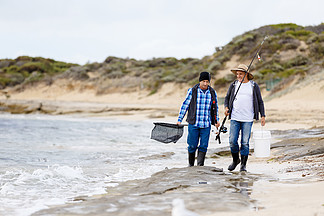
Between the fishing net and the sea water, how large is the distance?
69cm

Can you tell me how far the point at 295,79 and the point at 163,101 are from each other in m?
12.2

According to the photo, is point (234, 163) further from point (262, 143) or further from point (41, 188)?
point (41, 188)

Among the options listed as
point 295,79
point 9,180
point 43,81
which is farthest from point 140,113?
point 43,81

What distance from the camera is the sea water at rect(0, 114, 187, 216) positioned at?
17.2ft

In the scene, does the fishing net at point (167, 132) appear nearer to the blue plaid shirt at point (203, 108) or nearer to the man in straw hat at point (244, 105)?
the blue plaid shirt at point (203, 108)

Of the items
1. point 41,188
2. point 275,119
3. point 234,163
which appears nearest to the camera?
point 41,188

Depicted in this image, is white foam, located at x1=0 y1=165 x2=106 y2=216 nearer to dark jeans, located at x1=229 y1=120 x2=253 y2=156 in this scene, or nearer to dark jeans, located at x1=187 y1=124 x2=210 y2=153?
dark jeans, located at x1=187 y1=124 x2=210 y2=153

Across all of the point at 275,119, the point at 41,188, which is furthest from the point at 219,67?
the point at 41,188

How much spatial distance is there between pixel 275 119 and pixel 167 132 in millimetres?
11206

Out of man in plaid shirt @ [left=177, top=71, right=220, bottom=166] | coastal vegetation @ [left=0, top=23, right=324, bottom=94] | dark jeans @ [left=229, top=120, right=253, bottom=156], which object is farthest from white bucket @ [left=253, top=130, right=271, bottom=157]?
coastal vegetation @ [left=0, top=23, right=324, bottom=94]

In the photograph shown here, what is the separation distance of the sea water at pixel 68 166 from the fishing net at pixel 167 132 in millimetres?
691

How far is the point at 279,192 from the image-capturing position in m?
4.36

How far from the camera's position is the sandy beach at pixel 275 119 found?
3.78 metres

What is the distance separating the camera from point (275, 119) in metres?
16.7
